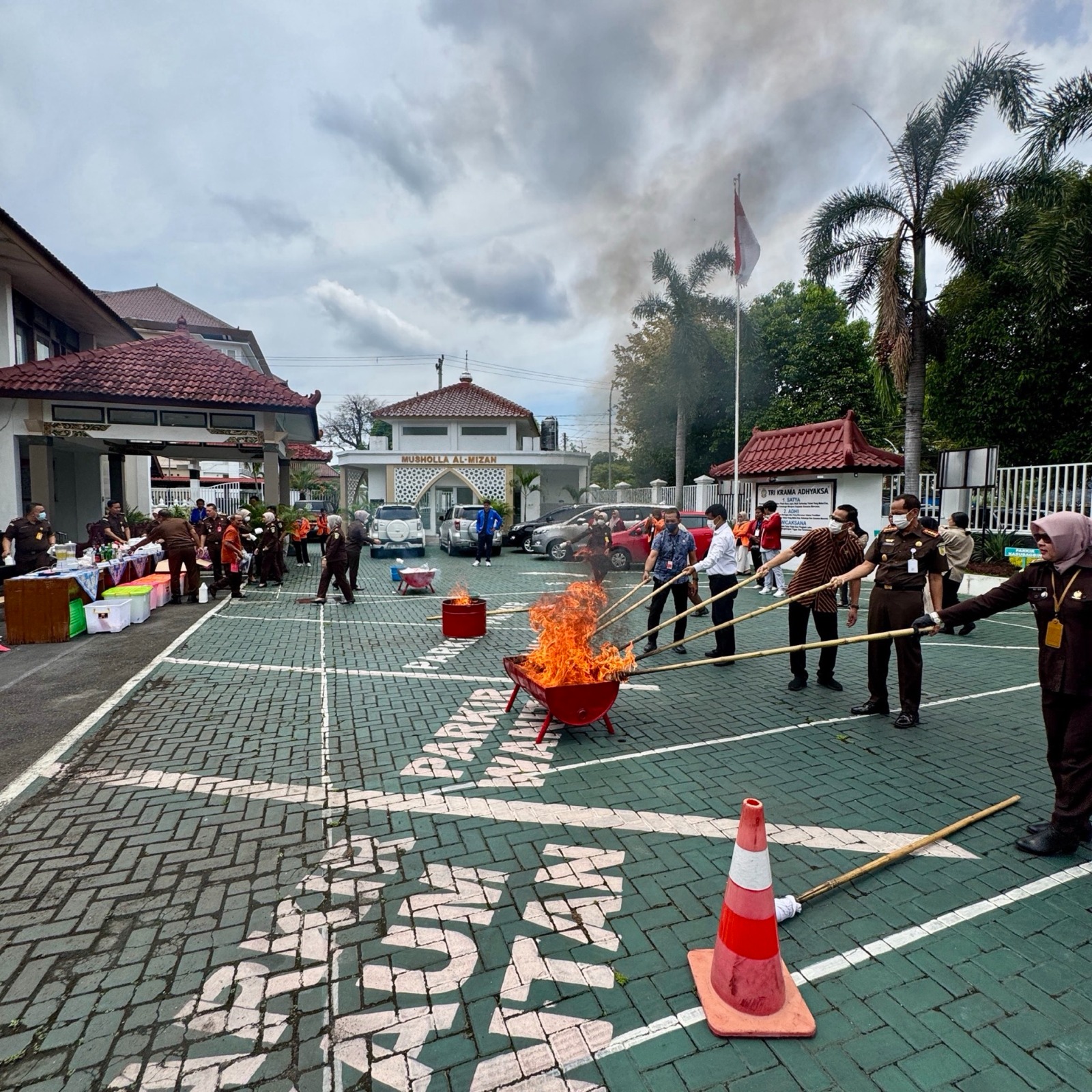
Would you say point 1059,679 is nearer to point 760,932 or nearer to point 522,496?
point 760,932

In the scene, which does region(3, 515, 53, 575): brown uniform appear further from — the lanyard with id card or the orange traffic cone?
the lanyard with id card

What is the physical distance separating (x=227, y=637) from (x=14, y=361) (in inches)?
453

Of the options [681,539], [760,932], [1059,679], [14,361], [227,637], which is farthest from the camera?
[14,361]

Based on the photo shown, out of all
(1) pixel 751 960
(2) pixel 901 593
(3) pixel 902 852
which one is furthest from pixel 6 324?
(3) pixel 902 852

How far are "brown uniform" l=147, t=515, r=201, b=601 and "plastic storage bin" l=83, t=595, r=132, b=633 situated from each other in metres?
2.52

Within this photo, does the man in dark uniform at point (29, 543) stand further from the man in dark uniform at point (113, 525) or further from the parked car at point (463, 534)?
the parked car at point (463, 534)

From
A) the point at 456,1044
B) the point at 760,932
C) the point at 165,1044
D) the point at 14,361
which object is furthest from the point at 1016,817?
the point at 14,361

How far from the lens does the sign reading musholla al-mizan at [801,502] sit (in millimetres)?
16688

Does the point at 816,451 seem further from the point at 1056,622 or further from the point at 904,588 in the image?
the point at 1056,622

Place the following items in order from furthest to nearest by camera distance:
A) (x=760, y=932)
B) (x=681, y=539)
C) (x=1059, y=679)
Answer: (x=681, y=539)
(x=1059, y=679)
(x=760, y=932)

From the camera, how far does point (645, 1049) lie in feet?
8.28

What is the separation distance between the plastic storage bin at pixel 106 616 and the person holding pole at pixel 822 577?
9.59 meters

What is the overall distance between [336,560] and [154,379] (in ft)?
24.7

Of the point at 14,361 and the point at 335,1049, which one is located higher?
the point at 14,361
